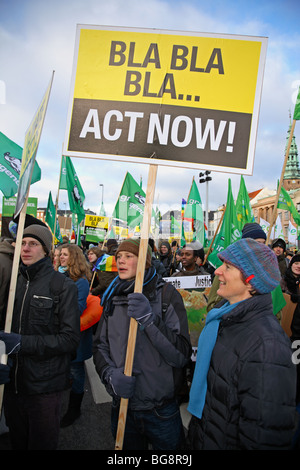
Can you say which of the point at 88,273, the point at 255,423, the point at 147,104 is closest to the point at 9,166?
the point at 88,273

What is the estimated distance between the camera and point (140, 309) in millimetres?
1798

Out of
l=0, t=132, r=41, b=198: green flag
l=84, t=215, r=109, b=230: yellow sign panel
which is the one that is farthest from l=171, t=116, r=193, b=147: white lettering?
l=84, t=215, r=109, b=230: yellow sign panel

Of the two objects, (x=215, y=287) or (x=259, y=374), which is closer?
(x=259, y=374)

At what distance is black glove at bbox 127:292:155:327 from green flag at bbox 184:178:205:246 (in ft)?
24.5

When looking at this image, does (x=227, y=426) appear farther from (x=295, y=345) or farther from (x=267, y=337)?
(x=295, y=345)

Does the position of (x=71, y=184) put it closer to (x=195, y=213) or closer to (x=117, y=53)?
(x=195, y=213)

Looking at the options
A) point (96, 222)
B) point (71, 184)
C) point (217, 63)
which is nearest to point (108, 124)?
point (217, 63)

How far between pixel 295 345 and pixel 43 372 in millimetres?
2218

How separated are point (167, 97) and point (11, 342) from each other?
74.6 inches

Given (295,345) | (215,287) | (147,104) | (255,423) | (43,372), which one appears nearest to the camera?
(255,423)

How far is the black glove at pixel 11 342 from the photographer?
1.89 meters

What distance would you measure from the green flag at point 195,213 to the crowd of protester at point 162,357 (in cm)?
721

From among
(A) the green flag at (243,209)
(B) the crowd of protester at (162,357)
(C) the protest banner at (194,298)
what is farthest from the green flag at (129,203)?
(B) the crowd of protester at (162,357)
